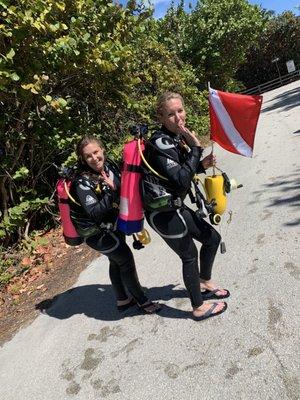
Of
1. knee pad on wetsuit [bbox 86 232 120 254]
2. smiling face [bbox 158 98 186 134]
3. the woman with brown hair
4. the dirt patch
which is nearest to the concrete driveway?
the dirt patch

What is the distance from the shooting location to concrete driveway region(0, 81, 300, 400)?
3.09m

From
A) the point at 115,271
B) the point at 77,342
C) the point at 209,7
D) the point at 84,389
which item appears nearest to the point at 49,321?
the point at 77,342

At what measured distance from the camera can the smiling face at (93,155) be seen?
379 centimetres

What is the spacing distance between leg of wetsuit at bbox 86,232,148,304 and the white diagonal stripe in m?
1.36

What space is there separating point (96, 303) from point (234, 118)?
8.55 ft

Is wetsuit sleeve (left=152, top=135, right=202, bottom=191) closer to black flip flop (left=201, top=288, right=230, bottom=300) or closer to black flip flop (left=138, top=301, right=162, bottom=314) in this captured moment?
black flip flop (left=201, top=288, right=230, bottom=300)

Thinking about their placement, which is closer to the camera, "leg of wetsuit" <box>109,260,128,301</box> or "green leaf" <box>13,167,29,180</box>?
"leg of wetsuit" <box>109,260,128,301</box>

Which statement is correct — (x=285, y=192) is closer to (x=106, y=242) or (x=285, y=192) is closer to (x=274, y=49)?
(x=106, y=242)

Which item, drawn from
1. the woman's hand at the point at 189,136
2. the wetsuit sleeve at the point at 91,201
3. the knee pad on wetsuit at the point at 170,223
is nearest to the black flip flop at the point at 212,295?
the knee pad on wetsuit at the point at 170,223

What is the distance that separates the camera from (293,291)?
373cm

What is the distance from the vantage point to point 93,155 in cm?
379

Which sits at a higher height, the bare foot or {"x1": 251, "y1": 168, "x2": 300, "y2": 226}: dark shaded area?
the bare foot

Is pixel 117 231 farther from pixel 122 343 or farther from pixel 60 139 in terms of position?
pixel 60 139

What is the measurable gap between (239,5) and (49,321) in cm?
2508
